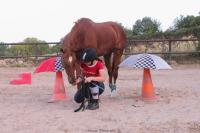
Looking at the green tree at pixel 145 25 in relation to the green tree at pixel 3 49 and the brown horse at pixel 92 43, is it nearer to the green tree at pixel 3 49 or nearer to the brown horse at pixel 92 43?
the green tree at pixel 3 49

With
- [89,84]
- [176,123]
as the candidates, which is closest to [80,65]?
[89,84]

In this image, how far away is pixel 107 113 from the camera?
7.55 m

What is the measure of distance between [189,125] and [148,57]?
8.63 feet

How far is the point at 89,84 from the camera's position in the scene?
7980mm

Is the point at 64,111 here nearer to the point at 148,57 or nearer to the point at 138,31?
the point at 148,57

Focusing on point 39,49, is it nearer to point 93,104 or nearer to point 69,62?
point 93,104

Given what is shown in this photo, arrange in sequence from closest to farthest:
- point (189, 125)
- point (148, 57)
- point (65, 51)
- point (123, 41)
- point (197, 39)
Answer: point (189, 125), point (65, 51), point (148, 57), point (123, 41), point (197, 39)

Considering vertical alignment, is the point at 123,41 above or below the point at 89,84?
above

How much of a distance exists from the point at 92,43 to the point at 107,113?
141 cm

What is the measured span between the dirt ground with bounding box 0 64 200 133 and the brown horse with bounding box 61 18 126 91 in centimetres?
71

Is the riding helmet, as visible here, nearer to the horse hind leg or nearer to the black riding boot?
the black riding boot

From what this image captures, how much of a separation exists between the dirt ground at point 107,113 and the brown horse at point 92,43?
0.71 metres

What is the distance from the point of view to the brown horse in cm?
774

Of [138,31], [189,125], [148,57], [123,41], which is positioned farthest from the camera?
[138,31]
